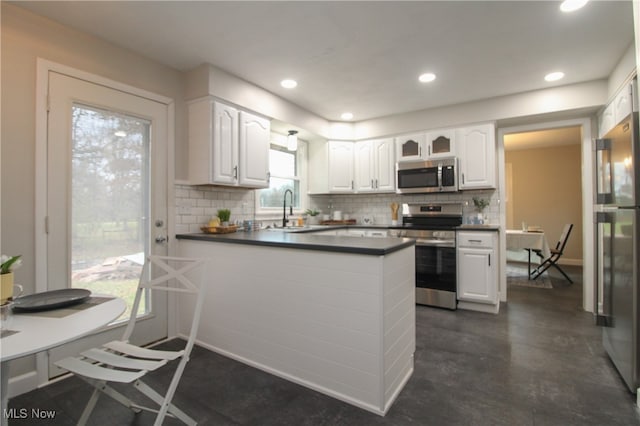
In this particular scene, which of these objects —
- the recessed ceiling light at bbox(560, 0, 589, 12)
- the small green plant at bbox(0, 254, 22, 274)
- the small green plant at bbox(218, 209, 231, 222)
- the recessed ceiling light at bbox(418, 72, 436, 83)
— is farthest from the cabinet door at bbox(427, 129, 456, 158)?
the small green plant at bbox(0, 254, 22, 274)

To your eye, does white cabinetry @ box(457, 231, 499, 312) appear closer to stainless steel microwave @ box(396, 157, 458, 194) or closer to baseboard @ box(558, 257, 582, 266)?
stainless steel microwave @ box(396, 157, 458, 194)

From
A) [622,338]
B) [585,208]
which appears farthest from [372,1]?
[585,208]

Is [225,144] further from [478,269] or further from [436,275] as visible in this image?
[478,269]

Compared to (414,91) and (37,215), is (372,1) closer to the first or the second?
(414,91)

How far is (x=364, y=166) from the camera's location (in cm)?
462

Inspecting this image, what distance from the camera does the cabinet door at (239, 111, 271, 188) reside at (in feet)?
10.2

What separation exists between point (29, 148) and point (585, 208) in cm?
522

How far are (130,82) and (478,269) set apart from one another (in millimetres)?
3940

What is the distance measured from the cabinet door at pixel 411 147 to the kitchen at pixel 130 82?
0.45 ft

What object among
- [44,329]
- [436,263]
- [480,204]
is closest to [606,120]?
[480,204]

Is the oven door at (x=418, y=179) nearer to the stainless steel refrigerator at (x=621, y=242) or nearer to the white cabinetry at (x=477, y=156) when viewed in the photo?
the white cabinetry at (x=477, y=156)

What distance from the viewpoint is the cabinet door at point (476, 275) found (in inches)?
137

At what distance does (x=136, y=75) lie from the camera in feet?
8.56

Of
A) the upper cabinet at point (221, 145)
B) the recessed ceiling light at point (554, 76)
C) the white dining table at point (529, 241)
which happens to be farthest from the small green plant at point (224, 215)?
the white dining table at point (529, 241)
